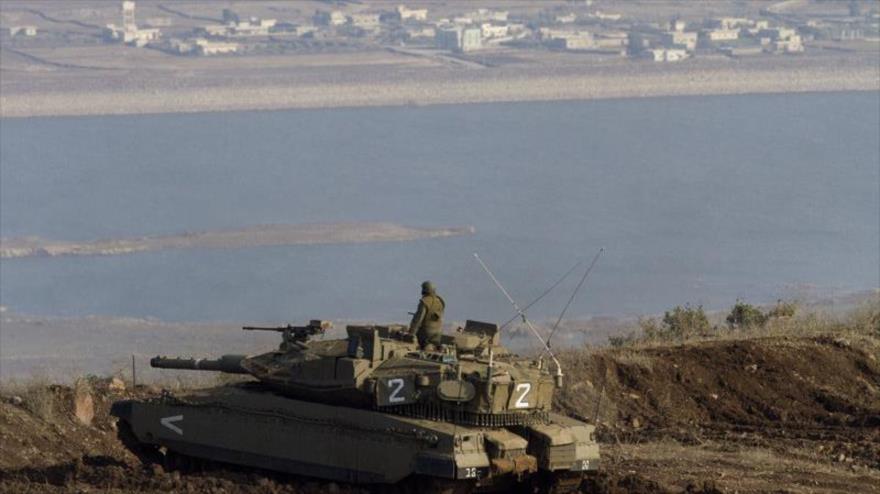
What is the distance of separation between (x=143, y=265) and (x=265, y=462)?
46.0 meters

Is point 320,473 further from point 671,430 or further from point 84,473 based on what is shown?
point 671,430

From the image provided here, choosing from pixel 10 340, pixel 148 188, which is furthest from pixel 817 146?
pixel 10 340

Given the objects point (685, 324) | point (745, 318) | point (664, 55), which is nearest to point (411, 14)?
point (664, 55)

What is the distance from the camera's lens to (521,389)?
1878 cm

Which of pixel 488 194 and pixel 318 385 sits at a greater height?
pixel 318 385

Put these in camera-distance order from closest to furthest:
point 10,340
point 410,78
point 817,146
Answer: point 10,340
point 817,146
point 410,78

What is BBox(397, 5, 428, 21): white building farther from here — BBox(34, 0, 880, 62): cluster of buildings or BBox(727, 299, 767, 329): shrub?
BBox(727, 299, 767, 329): shrub

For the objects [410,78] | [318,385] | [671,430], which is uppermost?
[318,385]

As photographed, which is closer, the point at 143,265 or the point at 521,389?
the point at 521,389

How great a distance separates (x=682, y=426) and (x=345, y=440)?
675 centimetres

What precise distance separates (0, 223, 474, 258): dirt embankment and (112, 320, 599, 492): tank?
1865 inches

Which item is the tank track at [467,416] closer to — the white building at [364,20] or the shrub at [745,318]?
the shrub at [745,318]

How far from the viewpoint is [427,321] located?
65.8ft

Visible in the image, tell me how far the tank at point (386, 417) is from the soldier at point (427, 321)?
111 millimetres
